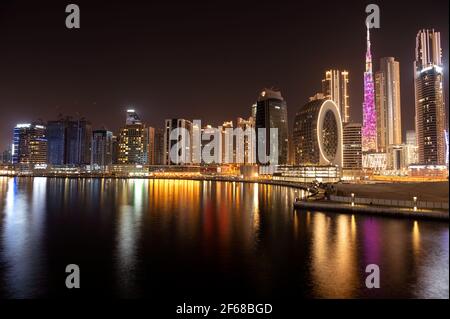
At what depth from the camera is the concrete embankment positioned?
26469 millimetres

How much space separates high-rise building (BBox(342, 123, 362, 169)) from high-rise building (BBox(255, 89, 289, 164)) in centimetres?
3355

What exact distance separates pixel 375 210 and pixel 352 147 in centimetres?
12420

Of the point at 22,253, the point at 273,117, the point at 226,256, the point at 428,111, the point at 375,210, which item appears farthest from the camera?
the point at 273,117

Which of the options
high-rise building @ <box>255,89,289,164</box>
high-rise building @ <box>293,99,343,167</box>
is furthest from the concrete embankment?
high-rise building @ <box>255,89,289,164</box>

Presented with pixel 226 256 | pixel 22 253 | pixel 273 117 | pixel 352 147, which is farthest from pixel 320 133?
pixel 22 253

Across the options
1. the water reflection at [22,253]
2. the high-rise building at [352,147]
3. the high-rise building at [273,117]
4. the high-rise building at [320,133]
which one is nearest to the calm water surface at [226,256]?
the water reflection at [22,253]

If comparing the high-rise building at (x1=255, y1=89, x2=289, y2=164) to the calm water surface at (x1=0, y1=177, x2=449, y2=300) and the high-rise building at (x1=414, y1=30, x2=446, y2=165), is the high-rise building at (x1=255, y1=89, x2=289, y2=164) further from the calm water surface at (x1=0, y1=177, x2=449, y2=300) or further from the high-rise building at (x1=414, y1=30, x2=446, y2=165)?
the calm water surface at (x1=0, y1=177, x2=449, y2=300)

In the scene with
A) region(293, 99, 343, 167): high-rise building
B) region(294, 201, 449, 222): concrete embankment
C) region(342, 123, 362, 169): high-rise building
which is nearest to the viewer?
region(294, 201, 449, 222): concrete embankment

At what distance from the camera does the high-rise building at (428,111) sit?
12875cm

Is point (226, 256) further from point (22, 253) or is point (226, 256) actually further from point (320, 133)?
point (320, 133)

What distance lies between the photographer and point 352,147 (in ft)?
488

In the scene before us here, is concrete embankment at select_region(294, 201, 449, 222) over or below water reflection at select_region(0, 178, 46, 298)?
over
